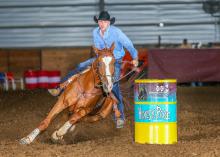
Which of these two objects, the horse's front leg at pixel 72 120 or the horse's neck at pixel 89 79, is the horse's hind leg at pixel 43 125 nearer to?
the horse's front leg at pixel 72 120

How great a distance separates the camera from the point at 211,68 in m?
20.2

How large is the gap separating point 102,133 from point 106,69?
2.56 m

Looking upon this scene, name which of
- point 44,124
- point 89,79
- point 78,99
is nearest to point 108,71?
point 89,79

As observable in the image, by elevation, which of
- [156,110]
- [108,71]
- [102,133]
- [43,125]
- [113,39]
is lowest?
[102,133]

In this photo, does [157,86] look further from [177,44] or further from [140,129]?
[177,44]

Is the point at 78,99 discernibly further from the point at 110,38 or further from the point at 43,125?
the point at 110,38

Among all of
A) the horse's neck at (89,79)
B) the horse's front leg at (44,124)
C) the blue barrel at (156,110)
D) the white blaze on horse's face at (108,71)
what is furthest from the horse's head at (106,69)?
the horse's front leg at (44,124)

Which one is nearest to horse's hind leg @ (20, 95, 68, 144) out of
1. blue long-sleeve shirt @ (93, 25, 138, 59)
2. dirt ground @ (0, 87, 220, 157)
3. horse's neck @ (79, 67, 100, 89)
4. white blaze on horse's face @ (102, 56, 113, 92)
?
dirt ground @ (0, 87, 220, 157)

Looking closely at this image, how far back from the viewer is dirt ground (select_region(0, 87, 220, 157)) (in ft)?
25.4

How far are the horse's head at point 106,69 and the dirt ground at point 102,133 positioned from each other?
31.3 inches

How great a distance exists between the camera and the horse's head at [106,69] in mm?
8219

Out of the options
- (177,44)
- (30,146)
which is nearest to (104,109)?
(30,146)

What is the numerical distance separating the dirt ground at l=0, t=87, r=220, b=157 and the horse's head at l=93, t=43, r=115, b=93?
80 centimetres

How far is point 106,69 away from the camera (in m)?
8.27
